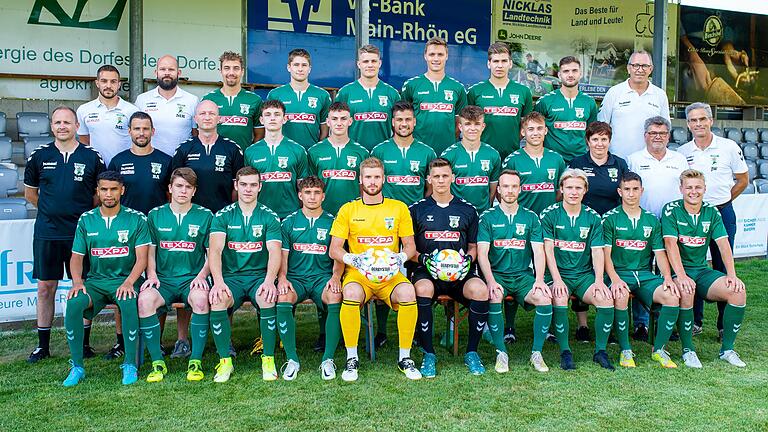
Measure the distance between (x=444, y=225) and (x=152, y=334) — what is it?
2047 millimetres

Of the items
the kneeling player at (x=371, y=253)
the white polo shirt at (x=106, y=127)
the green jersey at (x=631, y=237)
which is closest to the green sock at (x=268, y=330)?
the kneeling player at (x=371, y=253)

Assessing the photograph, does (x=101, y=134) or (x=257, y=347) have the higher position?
(x=101, y=134)

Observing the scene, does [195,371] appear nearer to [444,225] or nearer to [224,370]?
[224,370]

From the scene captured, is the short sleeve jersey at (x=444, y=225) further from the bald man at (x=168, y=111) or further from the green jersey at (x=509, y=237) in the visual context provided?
the bald man at (x=168, y=111)

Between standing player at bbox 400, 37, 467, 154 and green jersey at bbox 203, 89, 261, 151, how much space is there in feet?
4.21

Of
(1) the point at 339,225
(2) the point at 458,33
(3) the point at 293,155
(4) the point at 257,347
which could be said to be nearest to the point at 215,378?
(4) the point at 257,347

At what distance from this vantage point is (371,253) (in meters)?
4.43

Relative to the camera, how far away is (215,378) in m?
4.29

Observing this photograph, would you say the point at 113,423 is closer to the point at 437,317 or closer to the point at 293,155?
the point at 293,155

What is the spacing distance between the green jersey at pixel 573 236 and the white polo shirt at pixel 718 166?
51.2 inches

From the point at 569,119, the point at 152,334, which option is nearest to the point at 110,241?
the point at 152,334

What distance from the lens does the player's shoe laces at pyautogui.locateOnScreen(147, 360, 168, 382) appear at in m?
4.29

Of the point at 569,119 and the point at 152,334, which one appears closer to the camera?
the point at 152,334

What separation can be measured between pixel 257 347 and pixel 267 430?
1.55 metres
